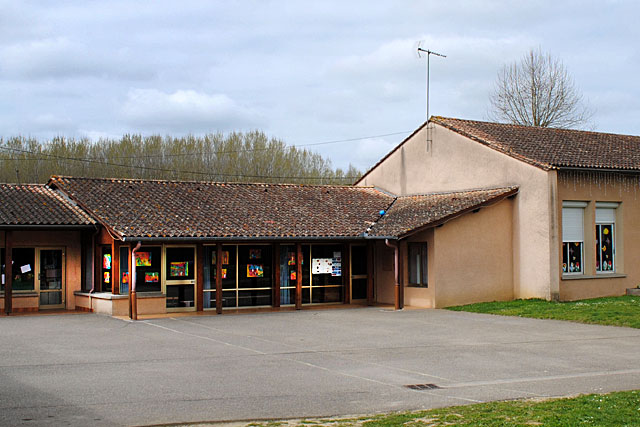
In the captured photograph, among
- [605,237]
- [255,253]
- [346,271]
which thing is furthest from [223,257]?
[605,237]

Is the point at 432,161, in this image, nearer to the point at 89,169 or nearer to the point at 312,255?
the point at 312,255

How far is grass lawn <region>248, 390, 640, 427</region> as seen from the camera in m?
7.55

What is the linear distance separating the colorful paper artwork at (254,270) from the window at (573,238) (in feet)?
31.8

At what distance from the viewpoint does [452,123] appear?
2698 centimetres

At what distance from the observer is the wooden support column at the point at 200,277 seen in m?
22.4

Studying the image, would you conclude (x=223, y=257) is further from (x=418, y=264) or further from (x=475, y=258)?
(x=475, y=258)

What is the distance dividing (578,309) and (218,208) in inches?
445

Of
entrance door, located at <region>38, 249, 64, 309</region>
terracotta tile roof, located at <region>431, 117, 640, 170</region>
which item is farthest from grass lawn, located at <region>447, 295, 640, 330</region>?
entrance door, located at <region>38, 249, 64, 309</region>

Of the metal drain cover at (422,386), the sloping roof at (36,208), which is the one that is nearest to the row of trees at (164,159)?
the sloping roof at (36,208)

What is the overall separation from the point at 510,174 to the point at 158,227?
1115 cm

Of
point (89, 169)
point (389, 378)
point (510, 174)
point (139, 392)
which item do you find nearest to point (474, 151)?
point (510, 174)

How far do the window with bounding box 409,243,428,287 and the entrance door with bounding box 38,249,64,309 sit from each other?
11241 mm

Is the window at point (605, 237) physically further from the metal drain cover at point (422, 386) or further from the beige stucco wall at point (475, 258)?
the metal drain cover at point (422, 386)

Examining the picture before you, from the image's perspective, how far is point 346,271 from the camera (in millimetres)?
25062
